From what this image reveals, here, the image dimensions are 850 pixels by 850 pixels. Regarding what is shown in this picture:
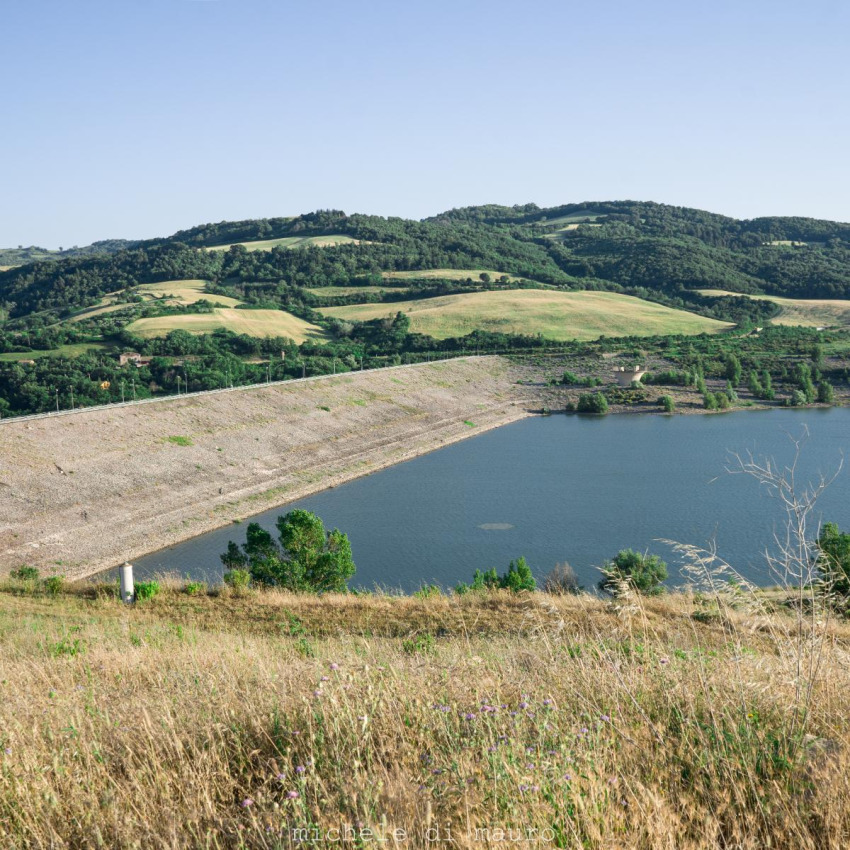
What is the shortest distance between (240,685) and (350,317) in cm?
10857

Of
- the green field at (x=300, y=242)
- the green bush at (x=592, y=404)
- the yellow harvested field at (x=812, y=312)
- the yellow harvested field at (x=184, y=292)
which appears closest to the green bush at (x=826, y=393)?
the green bush at (x=592, y=404)

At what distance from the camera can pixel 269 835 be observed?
2975mm

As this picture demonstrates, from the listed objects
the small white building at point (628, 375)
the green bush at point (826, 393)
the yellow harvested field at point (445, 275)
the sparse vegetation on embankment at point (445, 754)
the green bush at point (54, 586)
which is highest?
the yellow harvested field at point (445, 275)

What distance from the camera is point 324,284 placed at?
13425cm

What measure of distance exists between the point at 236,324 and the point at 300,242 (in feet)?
256

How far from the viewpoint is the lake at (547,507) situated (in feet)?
94.9

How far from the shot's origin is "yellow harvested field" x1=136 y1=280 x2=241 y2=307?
4520 inches

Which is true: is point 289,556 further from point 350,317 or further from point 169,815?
point 350,317

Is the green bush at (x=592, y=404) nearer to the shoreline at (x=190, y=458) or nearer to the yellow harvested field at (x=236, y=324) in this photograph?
the shoreline at (x=190, y=458)

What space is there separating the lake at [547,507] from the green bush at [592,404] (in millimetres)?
11448

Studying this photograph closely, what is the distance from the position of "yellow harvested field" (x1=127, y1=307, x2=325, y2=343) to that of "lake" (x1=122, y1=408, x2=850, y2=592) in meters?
43.1

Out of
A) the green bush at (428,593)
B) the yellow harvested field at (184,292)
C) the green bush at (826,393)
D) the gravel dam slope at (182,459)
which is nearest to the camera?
the green bush at (428,593)

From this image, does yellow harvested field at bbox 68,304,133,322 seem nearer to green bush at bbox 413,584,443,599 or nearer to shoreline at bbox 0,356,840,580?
shoreline at bbox 0,356,840,580

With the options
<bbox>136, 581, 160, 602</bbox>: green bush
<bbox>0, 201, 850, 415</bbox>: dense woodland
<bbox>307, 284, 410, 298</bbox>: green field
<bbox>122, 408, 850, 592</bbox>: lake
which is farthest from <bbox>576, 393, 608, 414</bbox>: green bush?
<bbox>307, 284, 410, 298</bbox>: green field
